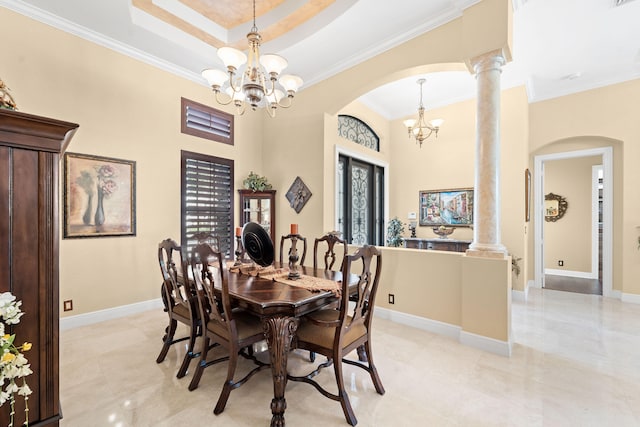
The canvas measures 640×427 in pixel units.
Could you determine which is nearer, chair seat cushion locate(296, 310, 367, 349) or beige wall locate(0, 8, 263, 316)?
chair seat cushion locate(296, 310, 367, 349)

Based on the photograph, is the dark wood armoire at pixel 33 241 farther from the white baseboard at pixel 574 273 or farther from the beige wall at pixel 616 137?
the white baseboard at pixel 574 273

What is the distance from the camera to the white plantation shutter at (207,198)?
13.5 feet

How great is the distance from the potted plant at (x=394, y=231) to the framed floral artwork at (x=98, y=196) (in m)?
4.44

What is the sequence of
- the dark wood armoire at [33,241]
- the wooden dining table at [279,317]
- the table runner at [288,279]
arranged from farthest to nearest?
the table runner at [288,279]
the wooden dining table at [279,317]
the dark wood armoire at [33,241]

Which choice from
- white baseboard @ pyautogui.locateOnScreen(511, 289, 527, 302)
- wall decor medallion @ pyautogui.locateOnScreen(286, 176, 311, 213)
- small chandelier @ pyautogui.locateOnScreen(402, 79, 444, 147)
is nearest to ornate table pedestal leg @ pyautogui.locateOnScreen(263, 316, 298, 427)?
wall decor medallion @ pyautogui.locateOnScreen(286, 176, 311, 213)

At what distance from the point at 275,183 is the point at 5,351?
13.5 feet

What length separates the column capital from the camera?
8.75 feet

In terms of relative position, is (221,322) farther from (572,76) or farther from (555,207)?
(555,207)

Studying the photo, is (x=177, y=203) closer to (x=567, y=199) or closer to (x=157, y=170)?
(x=157, y=170)

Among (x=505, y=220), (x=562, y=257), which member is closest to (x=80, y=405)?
(x=505, y=220)

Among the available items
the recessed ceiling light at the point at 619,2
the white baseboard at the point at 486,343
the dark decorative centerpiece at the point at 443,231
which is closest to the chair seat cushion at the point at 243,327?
the white baseboard at the point at 486,343

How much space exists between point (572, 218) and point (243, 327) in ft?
25.7

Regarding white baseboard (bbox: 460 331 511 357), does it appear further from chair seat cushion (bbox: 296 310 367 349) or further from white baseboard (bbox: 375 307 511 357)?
chair seat cushion (bbox: 296 310 367 349)

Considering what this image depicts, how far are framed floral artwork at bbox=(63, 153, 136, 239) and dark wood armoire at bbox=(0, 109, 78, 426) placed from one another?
279 centimetres
